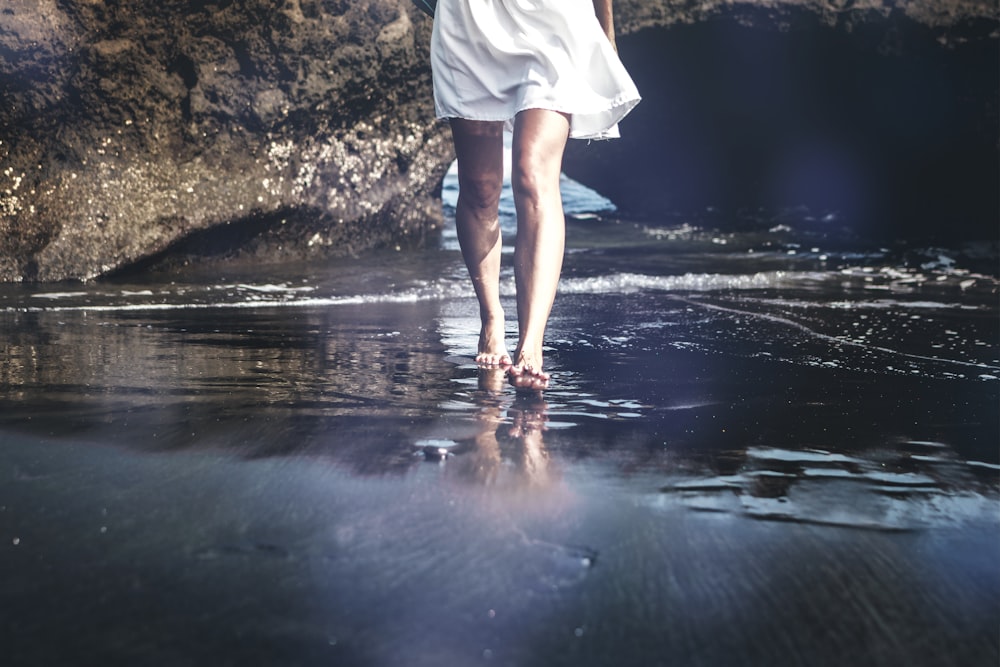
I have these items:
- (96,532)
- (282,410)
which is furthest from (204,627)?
(282,410)

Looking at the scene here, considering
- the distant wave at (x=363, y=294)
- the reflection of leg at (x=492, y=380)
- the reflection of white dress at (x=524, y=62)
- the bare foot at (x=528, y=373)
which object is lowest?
→ the reflection of leg at (x=492, y=380)

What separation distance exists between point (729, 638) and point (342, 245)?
16.4 ft

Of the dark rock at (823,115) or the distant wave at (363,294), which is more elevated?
the dark rock at (823,115)

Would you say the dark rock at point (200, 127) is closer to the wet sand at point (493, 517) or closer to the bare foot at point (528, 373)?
the wet sand at point (493, 517)

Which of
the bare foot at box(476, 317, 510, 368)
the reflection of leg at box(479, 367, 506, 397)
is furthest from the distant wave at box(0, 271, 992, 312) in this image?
the reflection of leg at box(479, 367, 506, 397)

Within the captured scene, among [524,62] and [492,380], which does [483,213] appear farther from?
[492,380]

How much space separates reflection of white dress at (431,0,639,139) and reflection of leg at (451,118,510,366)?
103 millimetres

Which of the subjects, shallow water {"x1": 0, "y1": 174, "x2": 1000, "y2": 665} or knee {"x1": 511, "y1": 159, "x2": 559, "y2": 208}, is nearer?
shallow water {"x1": 0, "y1": 174, "x2": 1000, "y2": 665}

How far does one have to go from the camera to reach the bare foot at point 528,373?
260 cm

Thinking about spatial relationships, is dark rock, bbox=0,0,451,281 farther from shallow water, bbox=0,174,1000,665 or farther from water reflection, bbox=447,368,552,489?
water reflection, bbox=447,368,552,489

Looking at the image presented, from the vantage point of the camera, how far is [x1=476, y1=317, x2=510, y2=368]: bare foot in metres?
2.95

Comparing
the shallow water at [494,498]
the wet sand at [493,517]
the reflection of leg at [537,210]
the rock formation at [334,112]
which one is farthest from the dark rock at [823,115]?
the wet sand at [493,517]

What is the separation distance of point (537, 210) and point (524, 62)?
391 mm

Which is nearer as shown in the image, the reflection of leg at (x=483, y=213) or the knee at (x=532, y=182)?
the knee at (x=532, y=182)
